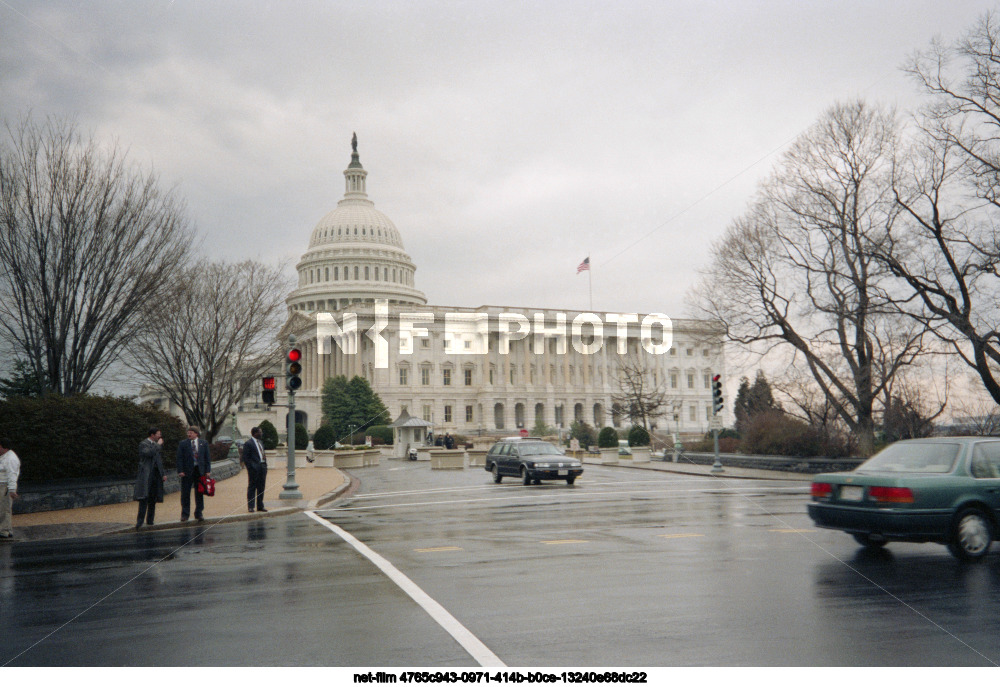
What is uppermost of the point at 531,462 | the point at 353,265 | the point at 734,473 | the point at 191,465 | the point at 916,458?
the point at 353,265

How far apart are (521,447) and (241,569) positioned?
20.1 meters

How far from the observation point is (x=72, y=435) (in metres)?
20.1

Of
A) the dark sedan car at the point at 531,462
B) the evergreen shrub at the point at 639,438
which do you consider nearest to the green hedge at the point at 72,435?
the dark sedan car at the point at 531,462

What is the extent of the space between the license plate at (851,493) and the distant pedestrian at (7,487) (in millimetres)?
14124

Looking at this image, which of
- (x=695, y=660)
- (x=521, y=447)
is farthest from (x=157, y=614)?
(x=521, y=447)

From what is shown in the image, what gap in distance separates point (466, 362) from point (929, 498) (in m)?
107

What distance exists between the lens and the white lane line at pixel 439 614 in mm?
6016

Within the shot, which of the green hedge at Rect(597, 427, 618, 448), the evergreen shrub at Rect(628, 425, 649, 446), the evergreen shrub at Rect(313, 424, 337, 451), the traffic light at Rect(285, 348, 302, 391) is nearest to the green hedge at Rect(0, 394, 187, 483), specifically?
the traffic light at Rect(285, 348, 302, 391)

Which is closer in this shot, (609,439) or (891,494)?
(891,494)

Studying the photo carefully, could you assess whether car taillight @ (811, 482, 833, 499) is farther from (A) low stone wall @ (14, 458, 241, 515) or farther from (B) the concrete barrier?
(B) the concrete barrier

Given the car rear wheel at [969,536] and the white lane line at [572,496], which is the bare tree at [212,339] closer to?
the white lane line at [572,496]

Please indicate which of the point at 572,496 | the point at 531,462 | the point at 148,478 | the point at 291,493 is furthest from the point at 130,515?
the point at 531,462

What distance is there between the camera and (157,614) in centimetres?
783

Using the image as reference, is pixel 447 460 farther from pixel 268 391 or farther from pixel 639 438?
pixel 268 391
